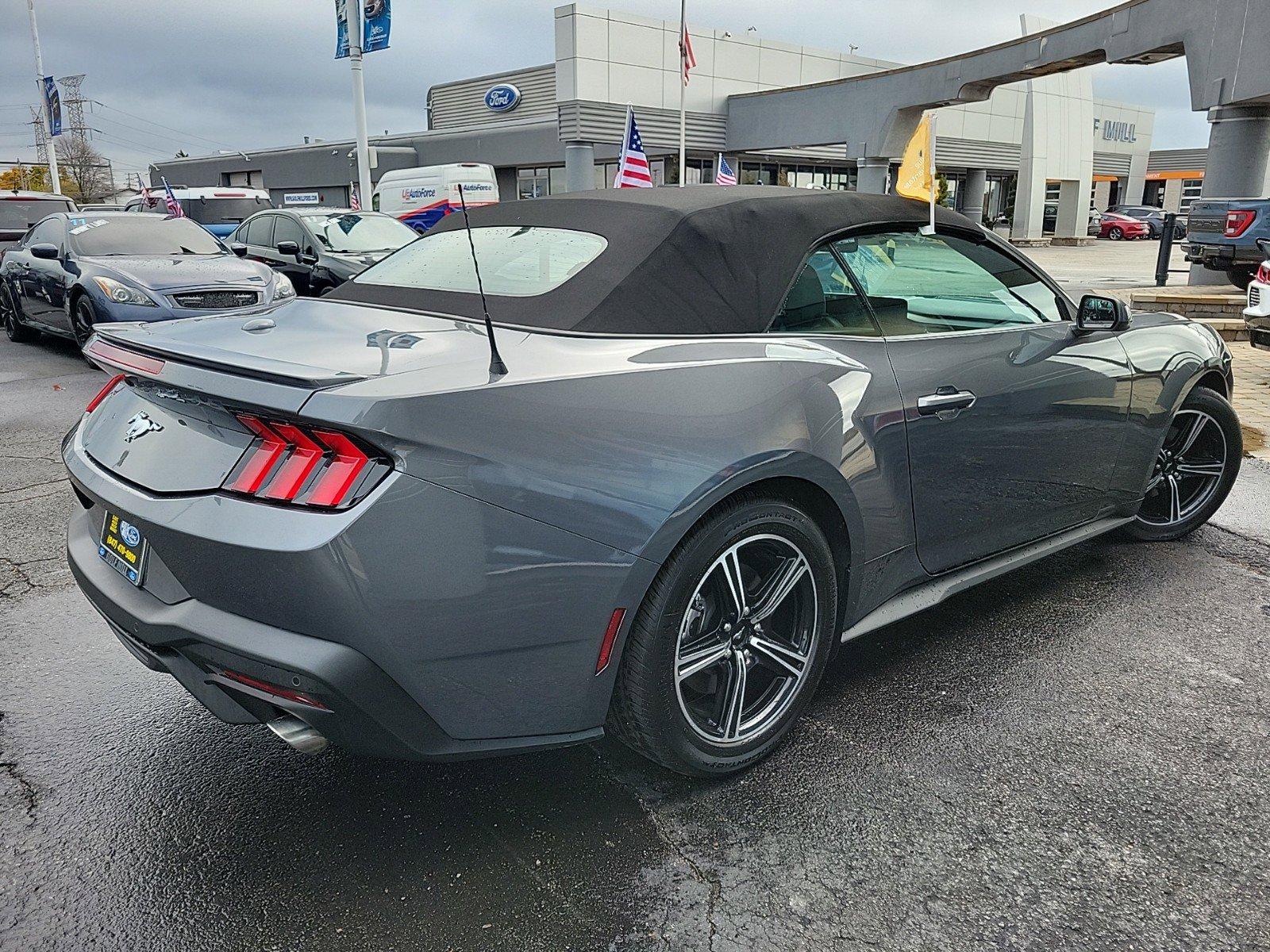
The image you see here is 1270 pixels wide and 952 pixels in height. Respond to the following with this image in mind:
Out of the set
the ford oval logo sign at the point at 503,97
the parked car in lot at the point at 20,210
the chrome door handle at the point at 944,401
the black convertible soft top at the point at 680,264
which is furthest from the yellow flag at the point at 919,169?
the ford oval logo sign at the point at 503,97

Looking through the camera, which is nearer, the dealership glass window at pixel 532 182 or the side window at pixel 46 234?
the side window at pixel 46 234

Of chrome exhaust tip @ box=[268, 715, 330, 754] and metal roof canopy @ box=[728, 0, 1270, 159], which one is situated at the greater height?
metal roof canopy @ box=[728, 0, 1270, 159]

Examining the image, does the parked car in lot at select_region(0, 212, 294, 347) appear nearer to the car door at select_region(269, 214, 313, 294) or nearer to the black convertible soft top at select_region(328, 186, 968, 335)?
the car door at select_region(269, 214, 313, 294)

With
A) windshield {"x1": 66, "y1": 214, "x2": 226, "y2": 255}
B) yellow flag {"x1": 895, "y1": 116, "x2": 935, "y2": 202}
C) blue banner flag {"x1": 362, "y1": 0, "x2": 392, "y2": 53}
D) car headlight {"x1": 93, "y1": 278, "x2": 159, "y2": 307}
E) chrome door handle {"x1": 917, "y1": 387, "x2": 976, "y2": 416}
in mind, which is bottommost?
car headlight {"x1": 93, "y1": 278, "x2": 159, "y2": 307}

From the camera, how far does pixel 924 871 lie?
87.7 inches

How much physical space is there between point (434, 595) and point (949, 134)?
4135cm

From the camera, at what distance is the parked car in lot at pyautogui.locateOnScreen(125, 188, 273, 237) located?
24.7 m

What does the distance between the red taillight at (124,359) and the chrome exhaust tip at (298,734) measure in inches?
34.5

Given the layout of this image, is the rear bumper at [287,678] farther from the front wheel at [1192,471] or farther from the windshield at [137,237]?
the windshield at [137,237]

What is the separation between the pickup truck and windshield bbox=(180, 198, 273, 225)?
20621 mm

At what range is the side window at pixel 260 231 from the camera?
14.4 meters

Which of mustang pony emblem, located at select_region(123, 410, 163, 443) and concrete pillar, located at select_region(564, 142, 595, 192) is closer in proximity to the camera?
mustang pony emblem, located at select_region(123, 410, 163, 443)

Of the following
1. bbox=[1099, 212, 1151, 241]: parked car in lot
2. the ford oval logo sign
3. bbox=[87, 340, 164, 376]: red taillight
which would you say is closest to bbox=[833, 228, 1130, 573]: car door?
bbox=[87, 340, 164, 376]: red taillight

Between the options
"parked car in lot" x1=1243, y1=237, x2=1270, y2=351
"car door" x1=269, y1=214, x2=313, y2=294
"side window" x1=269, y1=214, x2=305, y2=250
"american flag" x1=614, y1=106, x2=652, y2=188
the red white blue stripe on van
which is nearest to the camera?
"parked car in lot" x1=1243, y1=237, x2=1270, y2=351
